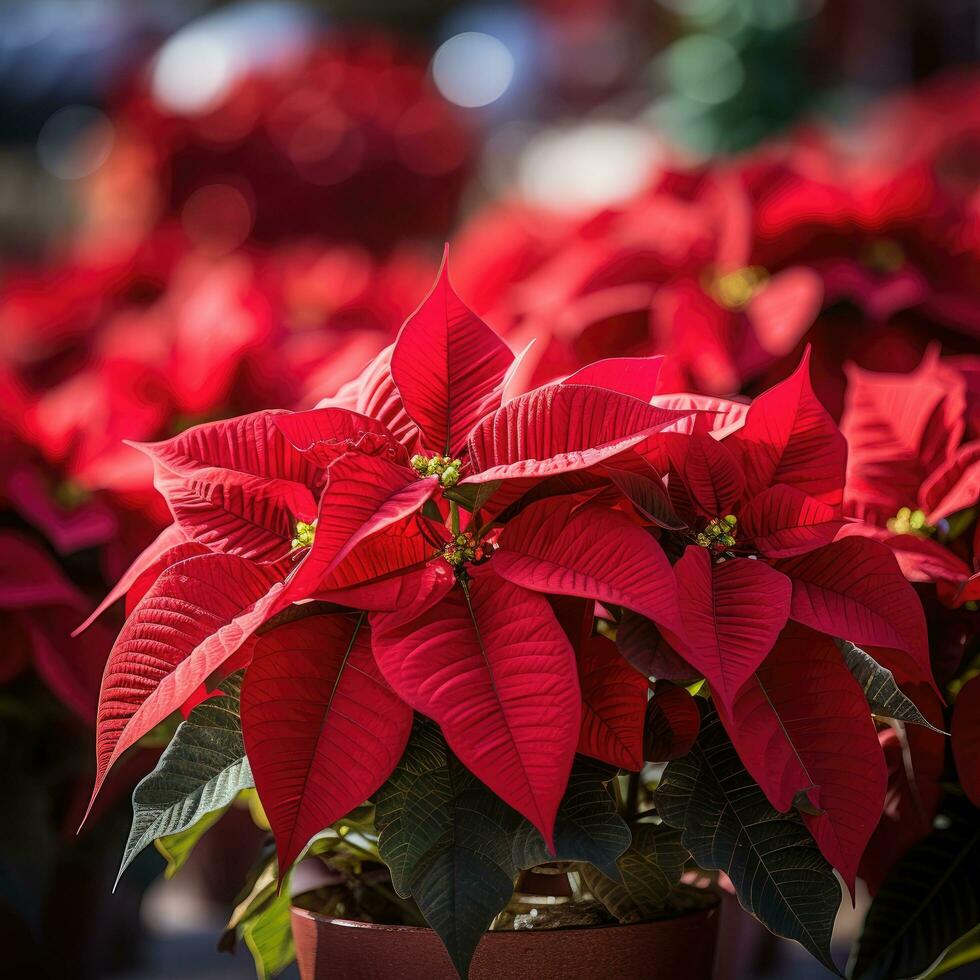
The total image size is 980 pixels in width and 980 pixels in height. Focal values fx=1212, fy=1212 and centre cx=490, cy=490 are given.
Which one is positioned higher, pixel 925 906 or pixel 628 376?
pixel 628 376

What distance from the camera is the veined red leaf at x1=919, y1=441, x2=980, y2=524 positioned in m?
0.43

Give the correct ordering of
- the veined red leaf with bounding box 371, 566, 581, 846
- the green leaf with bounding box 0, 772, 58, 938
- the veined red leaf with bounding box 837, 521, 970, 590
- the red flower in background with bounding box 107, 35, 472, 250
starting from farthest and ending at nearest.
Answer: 1. the red flower in background with bounding box 107, 35, 472, 250
2. the green leaf with bounding box 0, 772, 58, 938
3. the veined red leaf with bounding box 837, 521, 970, 590
4. the veined red leaf with bounding box 371, 566, 581, 846

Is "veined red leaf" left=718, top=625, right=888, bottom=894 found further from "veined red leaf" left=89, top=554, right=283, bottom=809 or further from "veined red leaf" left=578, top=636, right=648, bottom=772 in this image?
"veined red leaf" left=89, top=554, right=283, bottom=809

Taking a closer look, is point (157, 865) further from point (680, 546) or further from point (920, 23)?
point (920, 23)

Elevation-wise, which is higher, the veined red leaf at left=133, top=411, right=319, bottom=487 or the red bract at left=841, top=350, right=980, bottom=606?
the veined red leaf at left=133, top=411, right=319, bottom=487

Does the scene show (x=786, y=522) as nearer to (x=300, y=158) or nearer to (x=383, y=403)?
(x=383, y=403)

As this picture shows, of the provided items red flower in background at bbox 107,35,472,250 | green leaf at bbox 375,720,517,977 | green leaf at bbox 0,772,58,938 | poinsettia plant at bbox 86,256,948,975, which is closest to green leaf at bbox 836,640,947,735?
poinsettia plant at bbox 86,256,948,975

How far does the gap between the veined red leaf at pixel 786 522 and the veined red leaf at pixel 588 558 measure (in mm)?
44

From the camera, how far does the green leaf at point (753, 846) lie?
0.35m

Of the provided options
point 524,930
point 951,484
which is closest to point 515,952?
point 524,930

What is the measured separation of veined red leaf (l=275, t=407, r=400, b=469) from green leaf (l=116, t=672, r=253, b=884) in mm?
73

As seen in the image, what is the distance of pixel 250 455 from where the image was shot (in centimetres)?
37

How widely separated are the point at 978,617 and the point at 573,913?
181mm

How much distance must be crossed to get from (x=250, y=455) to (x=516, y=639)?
0.11 metres
